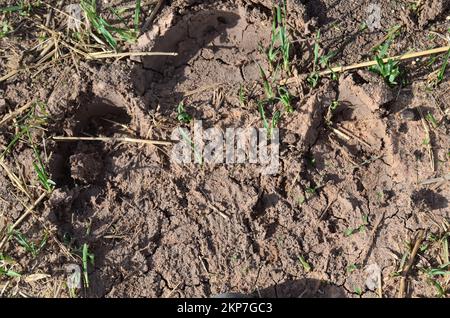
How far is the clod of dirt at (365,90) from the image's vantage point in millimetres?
2683

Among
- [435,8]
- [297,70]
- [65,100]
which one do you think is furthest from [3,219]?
[435,8]

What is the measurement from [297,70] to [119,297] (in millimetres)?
1509

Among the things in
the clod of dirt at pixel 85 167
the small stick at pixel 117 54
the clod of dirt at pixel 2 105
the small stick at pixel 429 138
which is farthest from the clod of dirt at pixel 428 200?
the clod of dirt at pixel 2 105

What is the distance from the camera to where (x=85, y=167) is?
271cm

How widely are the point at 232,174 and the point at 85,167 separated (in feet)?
2.54

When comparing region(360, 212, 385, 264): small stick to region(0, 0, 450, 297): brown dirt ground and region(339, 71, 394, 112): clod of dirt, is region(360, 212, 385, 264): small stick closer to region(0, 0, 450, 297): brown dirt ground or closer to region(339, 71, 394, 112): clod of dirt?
region(0, 0, 450, 297): brown dirt ground

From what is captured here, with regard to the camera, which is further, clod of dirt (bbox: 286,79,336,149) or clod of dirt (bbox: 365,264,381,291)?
clod of dirt (bbox: 286,79,336,149)

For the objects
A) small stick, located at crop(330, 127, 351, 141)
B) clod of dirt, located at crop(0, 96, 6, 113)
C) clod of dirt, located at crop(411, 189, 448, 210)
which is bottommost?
clod of dirt, located at crop(411, 189, 448, 210)

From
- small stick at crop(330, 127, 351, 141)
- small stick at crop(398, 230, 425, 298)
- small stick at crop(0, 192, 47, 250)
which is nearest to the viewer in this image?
small stick at crop(398, 230, 425, 298)

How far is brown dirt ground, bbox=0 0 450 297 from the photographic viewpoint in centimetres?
260

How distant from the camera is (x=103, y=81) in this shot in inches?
109

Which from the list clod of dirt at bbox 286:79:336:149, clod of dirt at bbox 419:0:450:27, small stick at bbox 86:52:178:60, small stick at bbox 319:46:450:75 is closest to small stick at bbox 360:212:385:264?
clod of dirt at bbox 286:79:336:149

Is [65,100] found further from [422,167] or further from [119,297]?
[422,167]

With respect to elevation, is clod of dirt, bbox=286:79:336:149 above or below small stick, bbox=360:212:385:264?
above
